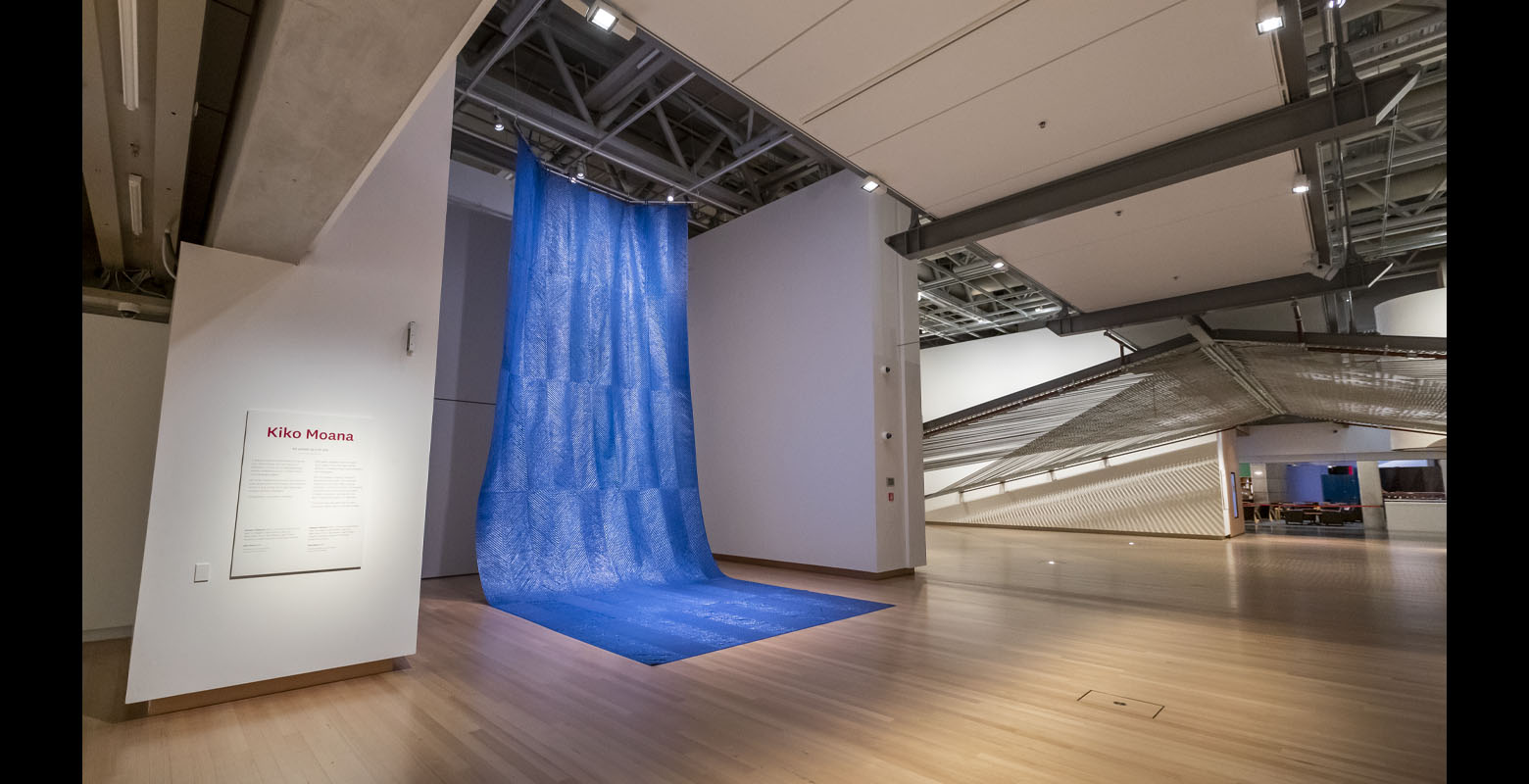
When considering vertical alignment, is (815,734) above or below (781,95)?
below

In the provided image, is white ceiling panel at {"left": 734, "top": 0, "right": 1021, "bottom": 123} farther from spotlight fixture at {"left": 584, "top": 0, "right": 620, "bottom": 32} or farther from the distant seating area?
the distant seating area

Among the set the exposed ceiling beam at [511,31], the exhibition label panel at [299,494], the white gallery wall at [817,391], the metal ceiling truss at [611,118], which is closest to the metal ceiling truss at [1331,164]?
the white gallery wall at [817,391]

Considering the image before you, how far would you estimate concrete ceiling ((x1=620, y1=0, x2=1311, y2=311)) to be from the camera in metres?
3.46

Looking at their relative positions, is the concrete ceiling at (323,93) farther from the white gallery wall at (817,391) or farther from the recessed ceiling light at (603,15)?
the white gallery wall at (817,391)

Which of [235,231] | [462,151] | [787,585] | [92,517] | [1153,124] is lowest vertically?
[787,585]

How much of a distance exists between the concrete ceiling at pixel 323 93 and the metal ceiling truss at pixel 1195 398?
29.0 feet

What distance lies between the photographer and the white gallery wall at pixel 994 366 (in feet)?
50.4

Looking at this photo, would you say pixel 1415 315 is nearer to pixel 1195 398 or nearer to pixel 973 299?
pixel 1195 398

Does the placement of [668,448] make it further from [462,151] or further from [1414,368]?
[1414,368]

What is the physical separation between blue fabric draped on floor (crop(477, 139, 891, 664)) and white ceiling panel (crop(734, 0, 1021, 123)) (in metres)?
3.68

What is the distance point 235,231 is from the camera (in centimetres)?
342

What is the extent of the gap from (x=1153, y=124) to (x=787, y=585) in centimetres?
524
